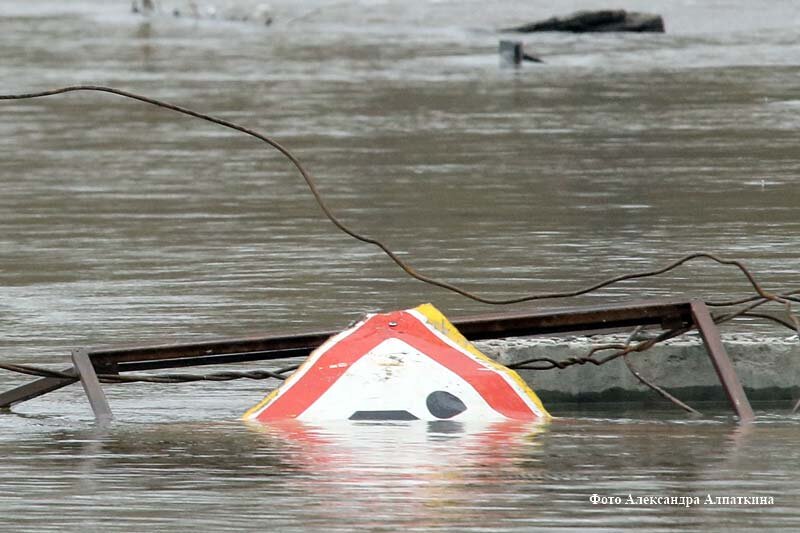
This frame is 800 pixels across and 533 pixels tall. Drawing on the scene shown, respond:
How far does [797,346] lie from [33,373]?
9.96ft

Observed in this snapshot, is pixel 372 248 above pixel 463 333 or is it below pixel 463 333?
below

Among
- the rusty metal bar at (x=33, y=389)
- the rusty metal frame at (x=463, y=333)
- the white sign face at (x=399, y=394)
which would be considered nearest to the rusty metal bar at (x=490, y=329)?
the rusty metal frame at (x=463, y=333)

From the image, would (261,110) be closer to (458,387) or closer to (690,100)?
(690,100)

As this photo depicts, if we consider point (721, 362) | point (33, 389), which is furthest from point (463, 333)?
point (33, 389)

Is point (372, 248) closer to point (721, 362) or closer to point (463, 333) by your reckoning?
point (463, 333)

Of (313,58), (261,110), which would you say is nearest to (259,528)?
(261,110)

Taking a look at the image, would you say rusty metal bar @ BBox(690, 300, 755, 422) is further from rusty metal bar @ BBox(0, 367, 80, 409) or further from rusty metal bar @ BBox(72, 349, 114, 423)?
rusty metal bar @ BBox(0, 367, 80, 409)

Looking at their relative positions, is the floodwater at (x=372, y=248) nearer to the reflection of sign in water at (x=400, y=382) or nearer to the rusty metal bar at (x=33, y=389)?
the rusty metal bar at (x=33, y=389)

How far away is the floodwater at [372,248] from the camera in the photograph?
19.4ft

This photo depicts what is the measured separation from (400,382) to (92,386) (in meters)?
1.23

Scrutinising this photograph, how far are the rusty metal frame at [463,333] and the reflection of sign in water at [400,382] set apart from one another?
20cm

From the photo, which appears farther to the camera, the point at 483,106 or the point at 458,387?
the point at 483,106

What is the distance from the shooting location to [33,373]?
7820 mm

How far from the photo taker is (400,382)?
7273mm
